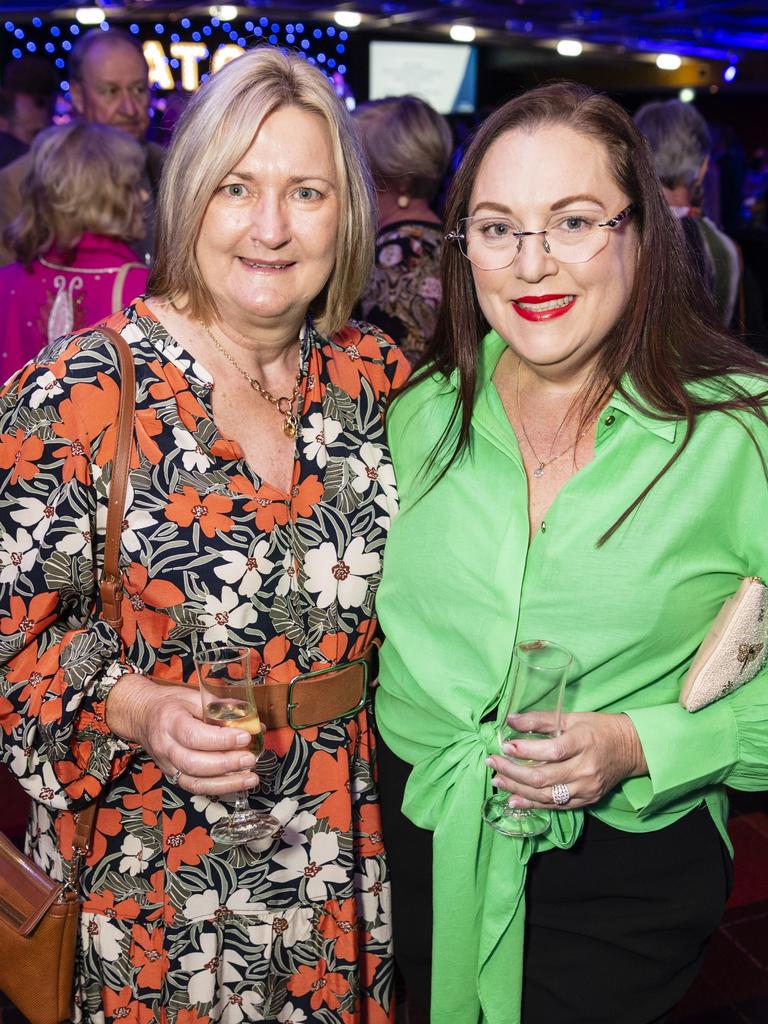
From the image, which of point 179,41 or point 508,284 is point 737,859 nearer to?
point 508,284

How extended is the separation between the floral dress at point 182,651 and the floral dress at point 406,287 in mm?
2198

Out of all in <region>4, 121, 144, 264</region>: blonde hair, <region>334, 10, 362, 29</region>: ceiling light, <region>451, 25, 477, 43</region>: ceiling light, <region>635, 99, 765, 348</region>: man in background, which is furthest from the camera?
<region>451, 25, 477, 43</region>: ceiling light

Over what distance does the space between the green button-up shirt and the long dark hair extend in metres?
0.04

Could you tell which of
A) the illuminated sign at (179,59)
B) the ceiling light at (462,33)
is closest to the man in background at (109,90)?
the illuminated sign at (179,59)

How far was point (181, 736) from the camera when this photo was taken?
5.26 feet

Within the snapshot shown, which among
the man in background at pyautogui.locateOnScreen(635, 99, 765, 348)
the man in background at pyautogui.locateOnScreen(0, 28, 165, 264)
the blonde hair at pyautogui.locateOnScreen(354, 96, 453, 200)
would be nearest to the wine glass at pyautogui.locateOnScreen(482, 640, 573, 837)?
the blonde hair at pyautogui.locateOnScreen(354, 96, 453, 200)

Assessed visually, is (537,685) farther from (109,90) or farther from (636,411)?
(109,90)

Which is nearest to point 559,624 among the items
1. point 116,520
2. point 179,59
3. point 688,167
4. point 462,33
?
point 116,520

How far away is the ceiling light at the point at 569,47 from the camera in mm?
15156

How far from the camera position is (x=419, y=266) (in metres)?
4.24

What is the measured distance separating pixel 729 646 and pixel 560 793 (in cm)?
36

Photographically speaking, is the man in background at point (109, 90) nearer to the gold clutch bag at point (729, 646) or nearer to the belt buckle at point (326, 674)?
the belt buckle at point (326, 674)

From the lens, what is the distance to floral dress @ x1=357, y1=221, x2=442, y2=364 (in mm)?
4184

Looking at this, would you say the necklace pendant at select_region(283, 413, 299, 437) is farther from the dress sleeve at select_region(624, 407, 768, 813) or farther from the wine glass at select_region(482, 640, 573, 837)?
the dress sleeve at select_region(624, 407, 768, 813)
